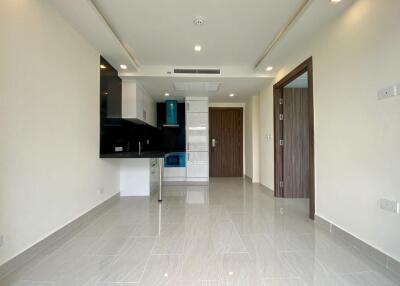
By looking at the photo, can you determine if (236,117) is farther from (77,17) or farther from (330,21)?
→ (77,17)

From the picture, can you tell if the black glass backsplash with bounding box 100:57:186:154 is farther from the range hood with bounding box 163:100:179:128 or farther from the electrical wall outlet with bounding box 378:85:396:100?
the electrical wall outlet with bounding box 378:85:396:100

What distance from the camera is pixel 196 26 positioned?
2531mm

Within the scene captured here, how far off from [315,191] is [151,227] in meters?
2.15

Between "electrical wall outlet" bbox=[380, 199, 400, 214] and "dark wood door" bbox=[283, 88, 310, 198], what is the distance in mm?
2225

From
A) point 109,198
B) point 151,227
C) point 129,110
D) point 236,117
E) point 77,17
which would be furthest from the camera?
point 236,117

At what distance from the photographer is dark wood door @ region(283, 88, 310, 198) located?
399 centimetres

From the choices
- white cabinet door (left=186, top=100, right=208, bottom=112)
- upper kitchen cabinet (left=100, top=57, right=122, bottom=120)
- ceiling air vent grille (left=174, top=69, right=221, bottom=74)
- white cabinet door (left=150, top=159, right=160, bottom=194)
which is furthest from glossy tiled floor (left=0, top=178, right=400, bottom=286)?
white cabinet door (left=186, top=100, right=208, bottom=112)

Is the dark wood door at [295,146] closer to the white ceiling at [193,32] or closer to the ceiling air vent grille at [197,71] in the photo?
the white ceiling at [193,32]

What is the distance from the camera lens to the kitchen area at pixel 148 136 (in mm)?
3535

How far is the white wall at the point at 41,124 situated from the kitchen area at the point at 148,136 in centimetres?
62

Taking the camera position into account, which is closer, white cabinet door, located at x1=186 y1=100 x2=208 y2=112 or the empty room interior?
the empty room interior

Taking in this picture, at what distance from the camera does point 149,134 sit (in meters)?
6.08

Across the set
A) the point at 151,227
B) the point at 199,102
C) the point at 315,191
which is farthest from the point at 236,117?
the point at 151,227

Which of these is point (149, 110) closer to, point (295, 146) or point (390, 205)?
point (295, 146)
